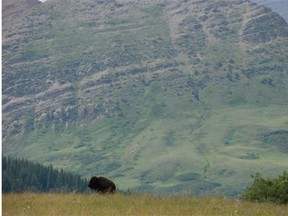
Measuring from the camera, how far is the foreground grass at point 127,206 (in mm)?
20625

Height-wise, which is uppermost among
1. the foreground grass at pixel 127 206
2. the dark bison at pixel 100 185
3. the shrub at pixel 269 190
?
the foreground grass at pixel 127 206

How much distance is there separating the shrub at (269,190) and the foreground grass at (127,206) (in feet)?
10.7

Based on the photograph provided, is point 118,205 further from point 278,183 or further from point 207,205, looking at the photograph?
point 278,183

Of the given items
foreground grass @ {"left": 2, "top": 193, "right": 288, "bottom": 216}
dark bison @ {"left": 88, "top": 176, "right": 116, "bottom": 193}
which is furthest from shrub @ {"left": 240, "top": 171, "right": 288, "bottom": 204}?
dark bison @ {"left": 88, "top": 176, "right": 116, "bottom": 193}

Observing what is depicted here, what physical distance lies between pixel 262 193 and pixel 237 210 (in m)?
8.65

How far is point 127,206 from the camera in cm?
2255

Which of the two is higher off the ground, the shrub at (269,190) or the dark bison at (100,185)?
the dark bison at (100,185)

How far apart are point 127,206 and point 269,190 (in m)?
9.77

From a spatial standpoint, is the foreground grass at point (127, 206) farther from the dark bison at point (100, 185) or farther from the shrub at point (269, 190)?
the dark bison at point (100, 185)

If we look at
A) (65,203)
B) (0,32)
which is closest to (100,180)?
(65,203)

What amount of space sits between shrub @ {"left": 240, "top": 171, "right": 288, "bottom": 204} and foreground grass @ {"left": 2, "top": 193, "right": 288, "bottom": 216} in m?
3.27

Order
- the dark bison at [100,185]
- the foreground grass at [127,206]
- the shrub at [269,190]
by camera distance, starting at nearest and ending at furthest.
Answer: the foreground grass at [127,206] → the shrub at [269,190] → the dark bison at [100,185]

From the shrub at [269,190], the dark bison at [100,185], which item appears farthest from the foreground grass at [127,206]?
the dark bison at [100,185]

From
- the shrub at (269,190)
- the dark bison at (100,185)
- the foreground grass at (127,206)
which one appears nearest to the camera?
the foreground grass at (127,206)
